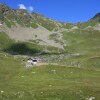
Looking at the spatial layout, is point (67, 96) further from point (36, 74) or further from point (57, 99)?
point (36, 74)

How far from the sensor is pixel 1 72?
105 meters

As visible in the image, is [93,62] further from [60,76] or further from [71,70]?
[60,76]

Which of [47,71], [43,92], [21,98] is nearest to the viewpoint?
[21,98]

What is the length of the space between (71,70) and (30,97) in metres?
61.4

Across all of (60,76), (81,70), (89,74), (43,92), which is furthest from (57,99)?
(81,70)

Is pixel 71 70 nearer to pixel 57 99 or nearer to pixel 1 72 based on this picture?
pixel 1 72

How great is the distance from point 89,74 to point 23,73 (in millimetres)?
22358

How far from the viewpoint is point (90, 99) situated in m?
53.4

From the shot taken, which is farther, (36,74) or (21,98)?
(36,74)

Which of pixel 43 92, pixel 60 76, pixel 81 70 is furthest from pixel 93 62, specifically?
pixel 43 92

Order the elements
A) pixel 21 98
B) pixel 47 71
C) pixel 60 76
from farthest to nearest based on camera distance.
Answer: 1. pixel 47 71
2. pixel 60 76
3. pixel 21 98

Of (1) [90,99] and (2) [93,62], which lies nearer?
(1) [90,99]

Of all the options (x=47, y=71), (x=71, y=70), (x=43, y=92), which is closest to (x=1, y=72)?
(x=47, y=71)

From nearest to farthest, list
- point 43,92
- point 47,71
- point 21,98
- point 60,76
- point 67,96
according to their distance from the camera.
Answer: point 21,98 → point 67,96 → point 43,92 → point 60,76 → point 47,71
